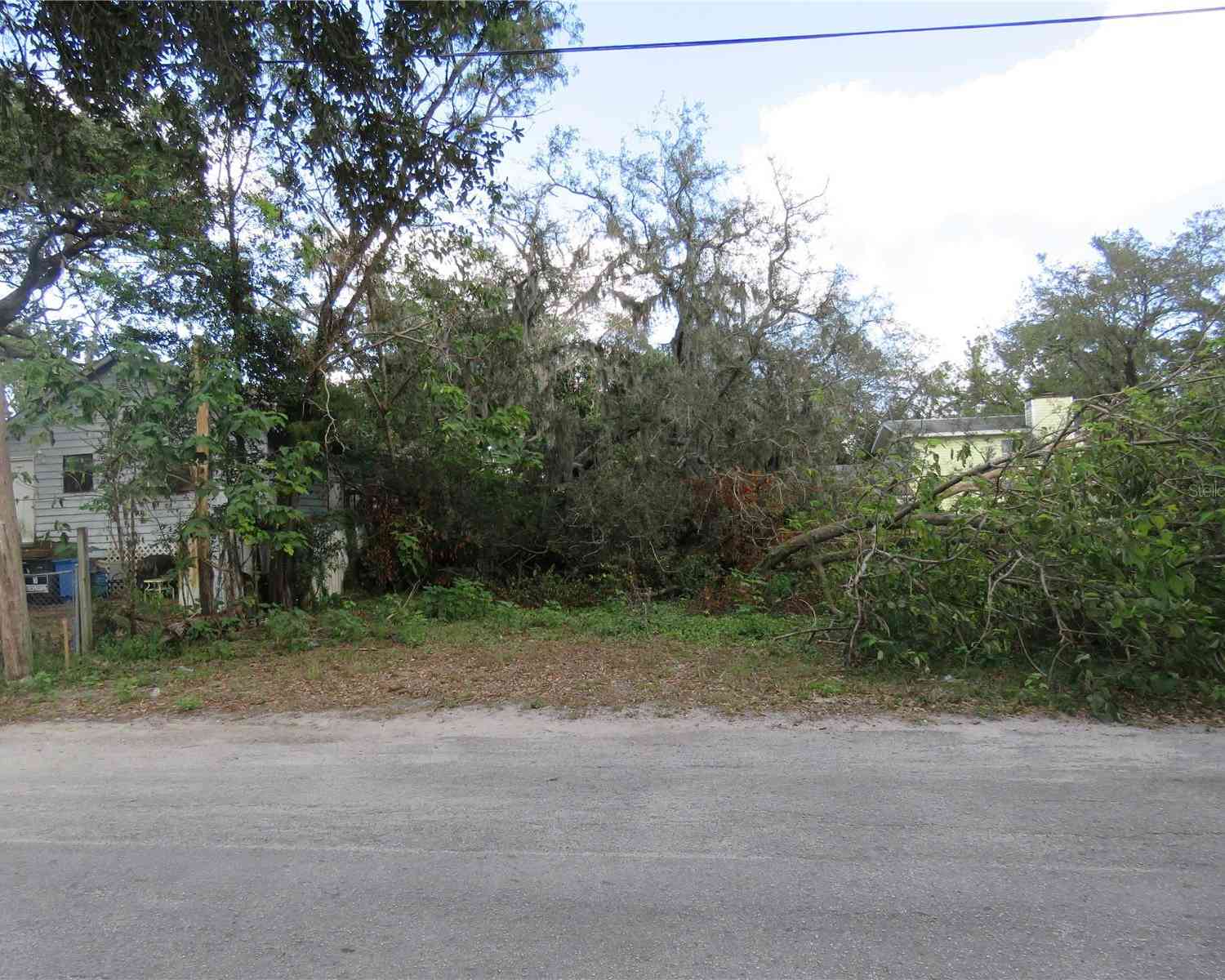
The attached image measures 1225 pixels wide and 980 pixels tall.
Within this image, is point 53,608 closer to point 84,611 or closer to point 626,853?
point 84,611

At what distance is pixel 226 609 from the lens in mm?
10492

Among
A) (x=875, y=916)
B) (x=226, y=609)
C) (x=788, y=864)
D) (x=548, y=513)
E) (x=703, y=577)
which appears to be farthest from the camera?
(x=548, y=513)

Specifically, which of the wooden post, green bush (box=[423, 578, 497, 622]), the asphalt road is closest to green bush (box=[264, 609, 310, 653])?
the wooden post

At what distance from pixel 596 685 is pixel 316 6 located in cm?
671

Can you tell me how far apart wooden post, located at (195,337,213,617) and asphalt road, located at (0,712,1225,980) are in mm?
3813

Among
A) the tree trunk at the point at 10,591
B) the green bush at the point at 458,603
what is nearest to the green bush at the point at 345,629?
the green bush at the point at 458,603

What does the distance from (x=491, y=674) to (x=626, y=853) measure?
176 inches

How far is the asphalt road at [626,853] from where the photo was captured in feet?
10.9

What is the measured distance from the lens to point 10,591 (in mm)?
8695

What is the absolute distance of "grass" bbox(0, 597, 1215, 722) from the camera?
7242 millimetres

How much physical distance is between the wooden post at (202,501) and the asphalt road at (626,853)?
12.5ft

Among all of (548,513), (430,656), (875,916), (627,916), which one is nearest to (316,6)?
(430,656)

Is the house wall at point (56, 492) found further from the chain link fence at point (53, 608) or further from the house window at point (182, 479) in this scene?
the house window at point (182, 479)

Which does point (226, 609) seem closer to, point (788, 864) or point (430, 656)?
point (430, 656)
